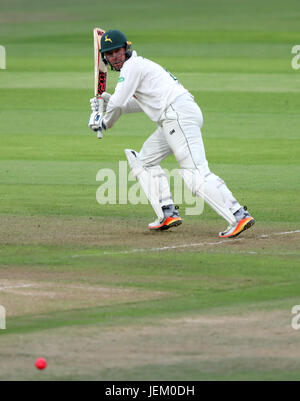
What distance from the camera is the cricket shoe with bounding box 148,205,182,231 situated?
11.2 meters

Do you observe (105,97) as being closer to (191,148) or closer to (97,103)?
(97,103)

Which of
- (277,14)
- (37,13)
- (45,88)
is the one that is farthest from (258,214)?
(37,13)

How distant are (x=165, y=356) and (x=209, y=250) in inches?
128

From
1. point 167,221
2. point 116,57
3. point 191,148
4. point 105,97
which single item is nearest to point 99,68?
point 105,97

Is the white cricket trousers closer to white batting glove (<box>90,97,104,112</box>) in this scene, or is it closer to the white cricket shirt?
the white cricket shirt

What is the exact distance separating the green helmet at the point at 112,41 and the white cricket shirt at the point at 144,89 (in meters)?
0.20

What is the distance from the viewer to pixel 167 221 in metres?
11.2

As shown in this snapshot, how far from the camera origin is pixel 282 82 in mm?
25297

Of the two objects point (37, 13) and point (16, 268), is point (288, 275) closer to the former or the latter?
point (16, 268)

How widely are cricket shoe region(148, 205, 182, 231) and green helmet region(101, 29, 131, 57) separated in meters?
1.71

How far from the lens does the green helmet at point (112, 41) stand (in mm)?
10680

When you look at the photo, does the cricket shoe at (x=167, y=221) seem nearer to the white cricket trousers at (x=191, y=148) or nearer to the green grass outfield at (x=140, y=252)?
the green grass outfield at (x=140, y=252)

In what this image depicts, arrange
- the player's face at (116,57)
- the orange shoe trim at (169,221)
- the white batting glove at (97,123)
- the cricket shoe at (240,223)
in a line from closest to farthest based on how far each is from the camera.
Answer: the cricket shoe at (240,223) < the player's face at (116,57) < the white batting glove at (97,123) < the orange shoe trim at (169,221)

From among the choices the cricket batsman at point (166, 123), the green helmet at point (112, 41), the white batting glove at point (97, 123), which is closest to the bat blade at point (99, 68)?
the cricket batsman at point (166, 123)
